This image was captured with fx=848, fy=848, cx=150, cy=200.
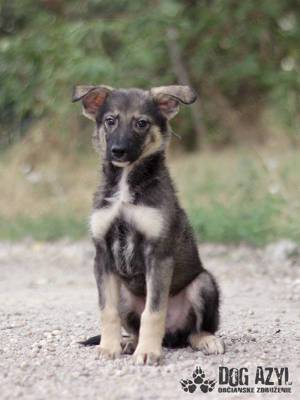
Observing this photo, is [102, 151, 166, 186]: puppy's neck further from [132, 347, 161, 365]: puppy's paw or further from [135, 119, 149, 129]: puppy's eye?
[132, 347, 161, 365]: puppy's paw

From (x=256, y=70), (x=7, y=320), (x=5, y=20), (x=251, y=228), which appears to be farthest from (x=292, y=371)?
(x=5, y=20)

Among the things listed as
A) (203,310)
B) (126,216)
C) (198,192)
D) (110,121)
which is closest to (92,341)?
(203,310)

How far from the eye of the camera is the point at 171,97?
553 cm

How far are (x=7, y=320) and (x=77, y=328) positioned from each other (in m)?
0.64

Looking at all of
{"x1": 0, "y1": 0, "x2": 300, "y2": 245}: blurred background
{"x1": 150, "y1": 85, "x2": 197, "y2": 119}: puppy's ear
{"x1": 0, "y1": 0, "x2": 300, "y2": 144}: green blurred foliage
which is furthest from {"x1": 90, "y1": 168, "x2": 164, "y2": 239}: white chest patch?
{"x1": 0, "y1": 0, "x2": 300, "y2": 144}: green blurred foliage

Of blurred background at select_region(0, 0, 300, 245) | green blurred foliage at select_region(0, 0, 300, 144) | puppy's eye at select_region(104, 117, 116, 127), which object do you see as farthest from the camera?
green blurred foliage at select_region(0, 0, 300, 144)

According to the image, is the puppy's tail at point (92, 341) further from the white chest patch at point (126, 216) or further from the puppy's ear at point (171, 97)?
the puppy's ear at point (171, 97)

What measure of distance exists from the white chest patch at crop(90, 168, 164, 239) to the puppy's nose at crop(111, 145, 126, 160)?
0.21 metres

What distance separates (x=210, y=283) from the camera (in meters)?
5.48

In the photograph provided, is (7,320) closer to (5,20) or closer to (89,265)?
(89,265)

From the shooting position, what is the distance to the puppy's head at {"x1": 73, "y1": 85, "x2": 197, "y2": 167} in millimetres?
5234

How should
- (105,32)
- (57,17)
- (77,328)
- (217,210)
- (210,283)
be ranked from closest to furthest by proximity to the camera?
(210,283) < (77,328) < (217,210) < (105,32) < (57,17)

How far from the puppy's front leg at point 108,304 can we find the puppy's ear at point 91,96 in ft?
3.21

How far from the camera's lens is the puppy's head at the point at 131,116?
5234mm
